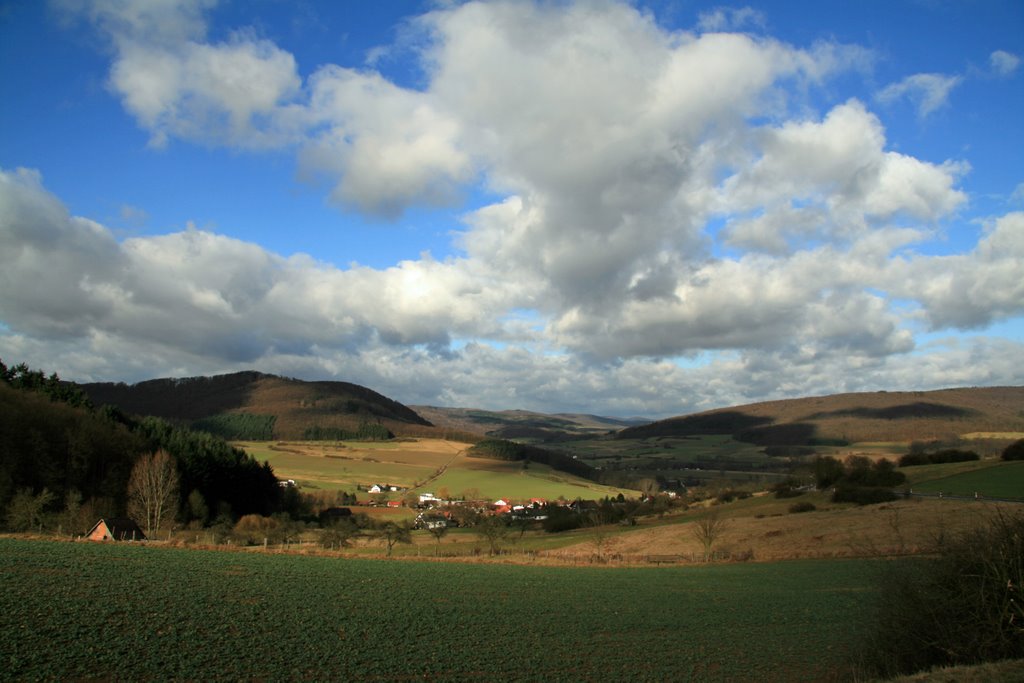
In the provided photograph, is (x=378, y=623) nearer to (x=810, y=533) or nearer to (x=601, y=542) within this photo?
(x=601, y=542)

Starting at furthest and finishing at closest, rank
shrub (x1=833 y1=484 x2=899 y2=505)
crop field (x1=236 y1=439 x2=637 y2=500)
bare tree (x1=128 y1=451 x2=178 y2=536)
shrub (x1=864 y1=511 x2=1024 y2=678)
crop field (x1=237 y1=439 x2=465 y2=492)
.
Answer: crop field (x1=237 y1=439 x2=465 y2=492) < crop field (x1=236 y1=439 x2=637 y2=500) < shrub (x1=833 y1=484 x2=899 y2=505) < bare tree (x1=128 y1=451 x2=178 y2=536) < shrub (x1=864 y1=511 x2=1024 y2=678)

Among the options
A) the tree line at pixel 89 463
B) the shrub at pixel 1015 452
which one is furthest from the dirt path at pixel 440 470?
the shrub at pixel 1015 452

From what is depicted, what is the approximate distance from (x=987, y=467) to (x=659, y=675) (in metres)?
89.8

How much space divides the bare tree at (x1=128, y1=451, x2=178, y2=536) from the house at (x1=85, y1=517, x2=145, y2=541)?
17.0 feet

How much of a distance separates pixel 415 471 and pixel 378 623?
115334 millimetres

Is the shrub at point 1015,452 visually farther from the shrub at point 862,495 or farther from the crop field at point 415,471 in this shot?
the crop field at point 415,471

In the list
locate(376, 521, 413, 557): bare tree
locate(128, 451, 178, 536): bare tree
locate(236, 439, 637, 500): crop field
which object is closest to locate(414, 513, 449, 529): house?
locate(376, 521, 413, 557): bare tree

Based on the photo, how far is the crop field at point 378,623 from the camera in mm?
16219

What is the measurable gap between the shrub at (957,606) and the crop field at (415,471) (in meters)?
100

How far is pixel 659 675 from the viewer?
19000 mm

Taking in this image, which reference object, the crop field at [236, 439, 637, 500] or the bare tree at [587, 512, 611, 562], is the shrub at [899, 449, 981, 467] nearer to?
the crop field at [236, 439, 637, 500]

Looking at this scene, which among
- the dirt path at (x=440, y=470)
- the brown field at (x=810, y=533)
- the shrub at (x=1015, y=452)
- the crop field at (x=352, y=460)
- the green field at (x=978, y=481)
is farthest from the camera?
the crop field at (x=352, y=460)

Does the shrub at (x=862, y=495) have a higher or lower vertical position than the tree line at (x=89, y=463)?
lower

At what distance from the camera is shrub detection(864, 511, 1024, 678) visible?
14695mm
